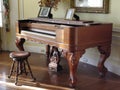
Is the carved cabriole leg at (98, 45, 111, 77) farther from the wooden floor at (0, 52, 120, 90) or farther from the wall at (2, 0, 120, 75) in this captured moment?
the wall at (2, 0, 120, 75)

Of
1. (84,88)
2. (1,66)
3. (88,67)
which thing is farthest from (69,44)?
(1,66)

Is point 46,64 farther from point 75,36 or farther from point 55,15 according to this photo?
point 75,36

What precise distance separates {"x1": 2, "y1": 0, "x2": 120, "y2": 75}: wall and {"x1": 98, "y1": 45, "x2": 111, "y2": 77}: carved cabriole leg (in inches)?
10.4

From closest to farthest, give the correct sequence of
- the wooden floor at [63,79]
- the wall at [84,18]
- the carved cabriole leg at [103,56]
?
1. the wooden floor at [63,79]
2. the carved cabriole leg at [103,56]
3. the wall at [84,18]

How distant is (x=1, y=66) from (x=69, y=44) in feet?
5.98

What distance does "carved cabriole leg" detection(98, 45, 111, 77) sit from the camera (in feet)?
12.4

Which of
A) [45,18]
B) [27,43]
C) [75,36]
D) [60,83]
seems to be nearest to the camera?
[75,36]

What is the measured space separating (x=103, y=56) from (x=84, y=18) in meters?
1.02

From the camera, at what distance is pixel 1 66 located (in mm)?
4551

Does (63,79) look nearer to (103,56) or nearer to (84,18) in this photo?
(103,56)

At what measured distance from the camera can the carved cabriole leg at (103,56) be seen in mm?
3767

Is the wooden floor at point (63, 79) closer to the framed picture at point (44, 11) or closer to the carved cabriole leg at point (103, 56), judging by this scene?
the carved cabriole leg at point (103, 56)

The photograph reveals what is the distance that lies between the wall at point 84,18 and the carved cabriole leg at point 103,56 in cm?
26

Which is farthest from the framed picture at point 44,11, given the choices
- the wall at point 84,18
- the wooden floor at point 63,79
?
the wooden floor at point 63,79
